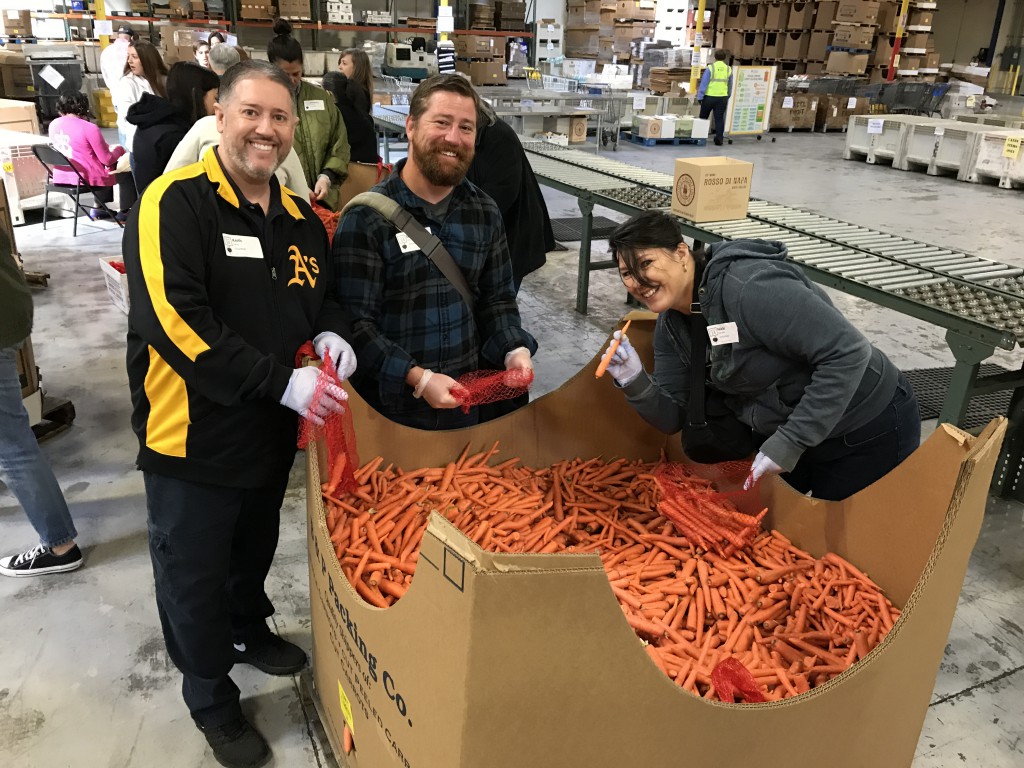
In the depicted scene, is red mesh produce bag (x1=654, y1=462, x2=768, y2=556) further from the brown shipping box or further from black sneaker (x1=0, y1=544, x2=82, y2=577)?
black sneaker (x1=0, y1=544, x2=82, y2=577)

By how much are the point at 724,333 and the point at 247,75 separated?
1.18 meters

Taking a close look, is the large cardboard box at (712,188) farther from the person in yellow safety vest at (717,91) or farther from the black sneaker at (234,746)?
the person in yellow safety vest at (717,91)

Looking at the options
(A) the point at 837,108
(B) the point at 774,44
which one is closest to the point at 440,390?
(A) the point at 837,108

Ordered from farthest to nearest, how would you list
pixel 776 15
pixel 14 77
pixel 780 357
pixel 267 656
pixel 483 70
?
1. pixel 776 15
2. pixel 483 70
3. pixel 14 77
4. pixel 267 656
5. pixel 780 357

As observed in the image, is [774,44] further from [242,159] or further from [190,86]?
[242,159]

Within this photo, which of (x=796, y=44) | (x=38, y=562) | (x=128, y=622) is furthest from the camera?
(x=796, y=44)

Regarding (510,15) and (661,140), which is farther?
(510,15)

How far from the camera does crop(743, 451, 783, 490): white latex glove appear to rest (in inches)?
75.7

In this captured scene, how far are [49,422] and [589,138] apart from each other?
35.5 ft

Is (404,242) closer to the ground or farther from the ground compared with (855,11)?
closer to the ground

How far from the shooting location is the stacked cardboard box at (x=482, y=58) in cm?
1373

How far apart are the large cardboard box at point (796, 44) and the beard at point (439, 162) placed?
16.2 m

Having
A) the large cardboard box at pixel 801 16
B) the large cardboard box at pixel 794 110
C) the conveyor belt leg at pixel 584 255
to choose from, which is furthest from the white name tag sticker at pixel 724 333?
the large cardboard box at pixel 801 16

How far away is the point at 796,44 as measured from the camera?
620 inches
